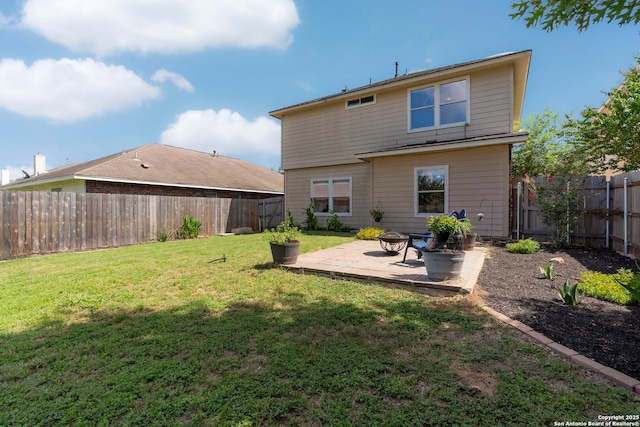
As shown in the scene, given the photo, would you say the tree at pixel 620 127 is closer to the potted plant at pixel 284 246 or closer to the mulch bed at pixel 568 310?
the mulch bed at pixel 568 310

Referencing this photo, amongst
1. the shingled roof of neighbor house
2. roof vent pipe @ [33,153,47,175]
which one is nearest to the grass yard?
the shingled roof of neighbor house

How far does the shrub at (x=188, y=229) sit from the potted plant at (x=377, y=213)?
7925mm

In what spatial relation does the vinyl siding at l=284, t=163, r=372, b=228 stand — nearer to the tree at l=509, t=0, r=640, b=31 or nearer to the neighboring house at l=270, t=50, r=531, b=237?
the neighboring house at l=270, t=50, r=531, b=237

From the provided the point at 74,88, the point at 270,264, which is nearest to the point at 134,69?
the point at 74,88

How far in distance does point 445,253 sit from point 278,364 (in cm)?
303

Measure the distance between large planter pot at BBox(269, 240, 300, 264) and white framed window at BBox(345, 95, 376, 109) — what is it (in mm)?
8487

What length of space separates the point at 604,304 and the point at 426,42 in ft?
30.5

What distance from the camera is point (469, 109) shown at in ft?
32.9

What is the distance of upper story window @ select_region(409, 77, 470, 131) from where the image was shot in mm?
10203

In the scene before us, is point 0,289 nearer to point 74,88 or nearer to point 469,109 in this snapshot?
point 74,88

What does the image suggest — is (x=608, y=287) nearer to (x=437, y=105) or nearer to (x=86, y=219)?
(x=437, y=105)

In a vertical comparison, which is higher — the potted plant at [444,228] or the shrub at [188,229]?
the potted plant at [444,228]

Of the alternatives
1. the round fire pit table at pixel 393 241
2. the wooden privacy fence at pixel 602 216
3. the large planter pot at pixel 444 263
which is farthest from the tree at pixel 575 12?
the wooden privacy fence at pixel 602 216

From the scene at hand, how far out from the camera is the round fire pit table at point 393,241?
668 cm
